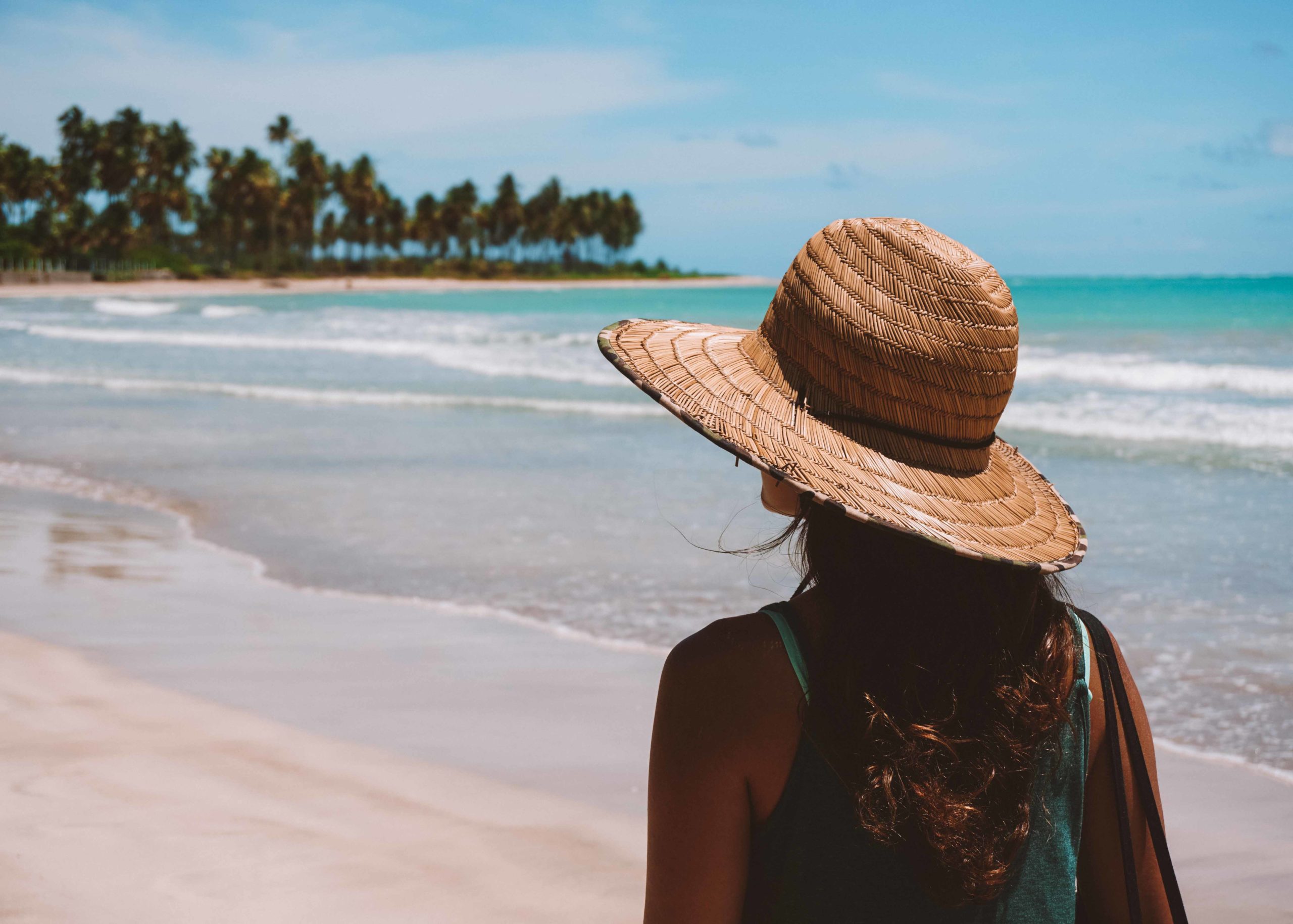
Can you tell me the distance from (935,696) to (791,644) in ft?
0.56

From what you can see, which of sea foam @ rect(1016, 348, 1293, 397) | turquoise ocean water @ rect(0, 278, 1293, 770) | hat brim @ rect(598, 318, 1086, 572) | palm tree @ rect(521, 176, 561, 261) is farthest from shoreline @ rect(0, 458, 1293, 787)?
palm tree @ rect(521, 176, 561, 261)

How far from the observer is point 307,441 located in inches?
424

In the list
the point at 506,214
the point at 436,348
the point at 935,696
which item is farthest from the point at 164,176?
the point at 935,696

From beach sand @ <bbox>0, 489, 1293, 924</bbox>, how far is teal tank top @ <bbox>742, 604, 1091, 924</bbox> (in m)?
1.80

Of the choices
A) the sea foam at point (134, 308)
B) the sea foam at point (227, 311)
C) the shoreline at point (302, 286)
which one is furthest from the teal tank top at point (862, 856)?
the shoreline at point (302, 286)

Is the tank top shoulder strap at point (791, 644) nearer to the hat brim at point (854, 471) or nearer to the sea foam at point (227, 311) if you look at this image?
the hat brim at point (854, 471)

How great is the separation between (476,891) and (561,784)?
64 cm

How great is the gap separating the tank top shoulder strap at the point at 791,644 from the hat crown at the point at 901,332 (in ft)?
0.87

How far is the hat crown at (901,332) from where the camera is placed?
1.21m

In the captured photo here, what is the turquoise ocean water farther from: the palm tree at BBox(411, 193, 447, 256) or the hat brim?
the palm tree at BBox(411, 193, 447, 256)

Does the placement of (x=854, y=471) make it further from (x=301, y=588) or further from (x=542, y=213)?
(x=542, y=213)

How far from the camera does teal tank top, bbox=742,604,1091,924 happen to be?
1.12 m

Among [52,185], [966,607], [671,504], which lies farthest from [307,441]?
[52,185]

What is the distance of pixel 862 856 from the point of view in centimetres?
113
